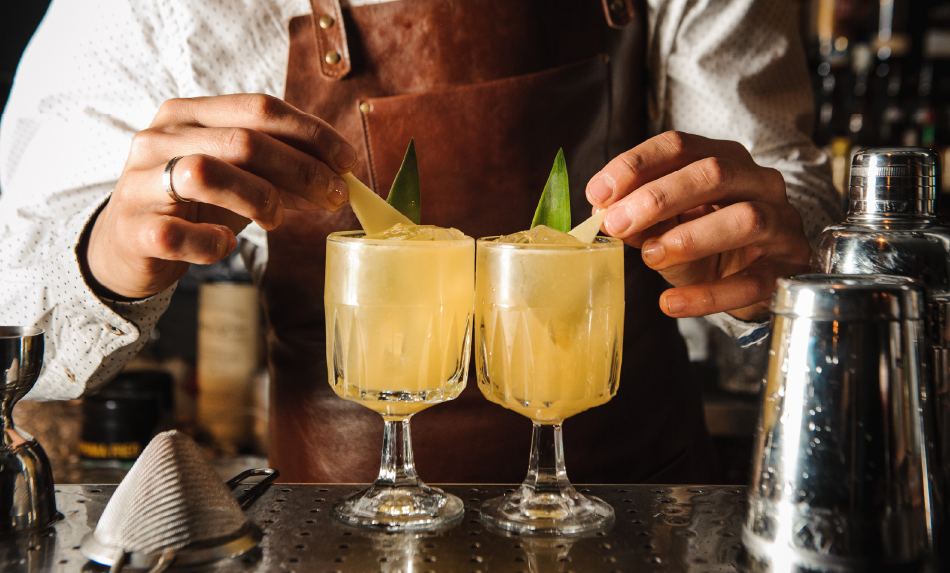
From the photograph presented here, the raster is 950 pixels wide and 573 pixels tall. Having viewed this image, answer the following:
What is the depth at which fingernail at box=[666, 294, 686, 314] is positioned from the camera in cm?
104

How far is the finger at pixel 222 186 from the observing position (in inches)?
35.2

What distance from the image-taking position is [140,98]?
1424 millimetres

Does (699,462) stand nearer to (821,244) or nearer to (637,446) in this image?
(637,446)

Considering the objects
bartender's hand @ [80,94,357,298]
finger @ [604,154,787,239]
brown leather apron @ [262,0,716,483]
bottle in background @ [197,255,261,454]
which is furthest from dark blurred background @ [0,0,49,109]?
finger @ [604,154,787,239]

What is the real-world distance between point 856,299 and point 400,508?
0.54 m

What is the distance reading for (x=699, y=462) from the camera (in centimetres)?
166

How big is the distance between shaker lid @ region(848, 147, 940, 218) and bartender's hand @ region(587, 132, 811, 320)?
0.66ft

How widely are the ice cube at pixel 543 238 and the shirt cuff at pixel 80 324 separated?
0.65 m

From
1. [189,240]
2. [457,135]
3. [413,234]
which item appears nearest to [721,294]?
[413,234]

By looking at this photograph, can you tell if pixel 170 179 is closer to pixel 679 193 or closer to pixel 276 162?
pixel 276 162

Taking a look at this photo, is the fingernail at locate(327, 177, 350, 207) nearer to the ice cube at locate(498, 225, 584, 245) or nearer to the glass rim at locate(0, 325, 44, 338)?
the ice cube at locate(498, 225, 584, 245)

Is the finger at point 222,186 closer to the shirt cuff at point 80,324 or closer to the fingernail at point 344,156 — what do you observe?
the fingernail at point 344,156

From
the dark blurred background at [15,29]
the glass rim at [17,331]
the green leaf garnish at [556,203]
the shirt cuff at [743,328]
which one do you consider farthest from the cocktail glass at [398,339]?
the dark blurred background at [15,29]

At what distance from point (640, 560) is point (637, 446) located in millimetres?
757
